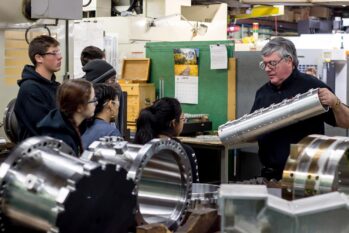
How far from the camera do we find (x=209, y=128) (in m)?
4.49

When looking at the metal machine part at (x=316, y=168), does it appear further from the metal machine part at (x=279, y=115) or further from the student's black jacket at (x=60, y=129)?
the student's black jacket at (x=60, y=129)

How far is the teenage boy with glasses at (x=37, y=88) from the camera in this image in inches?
97.7

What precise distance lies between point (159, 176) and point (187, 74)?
11.7 feet

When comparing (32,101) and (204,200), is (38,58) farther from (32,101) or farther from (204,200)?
(204,200)

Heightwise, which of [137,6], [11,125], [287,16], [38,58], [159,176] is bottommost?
[11,125]

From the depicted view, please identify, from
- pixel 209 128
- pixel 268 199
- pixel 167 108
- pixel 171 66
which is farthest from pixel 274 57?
pixel 171 66

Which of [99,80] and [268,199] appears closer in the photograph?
[268,199]

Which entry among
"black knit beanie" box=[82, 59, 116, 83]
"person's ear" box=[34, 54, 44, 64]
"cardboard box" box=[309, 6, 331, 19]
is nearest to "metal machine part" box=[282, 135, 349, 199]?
"person's ear" box=[34, 54, 44, 64]

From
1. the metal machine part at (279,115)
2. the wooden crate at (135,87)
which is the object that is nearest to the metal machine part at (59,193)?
the metal machine part at (279,115)

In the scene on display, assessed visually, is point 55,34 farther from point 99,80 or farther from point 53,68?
point 53,68

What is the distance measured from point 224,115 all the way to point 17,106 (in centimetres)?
227

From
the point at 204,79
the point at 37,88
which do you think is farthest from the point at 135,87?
the point at 37,88

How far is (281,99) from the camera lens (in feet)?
7.32

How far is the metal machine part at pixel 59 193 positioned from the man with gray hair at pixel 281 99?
1.20 metres
